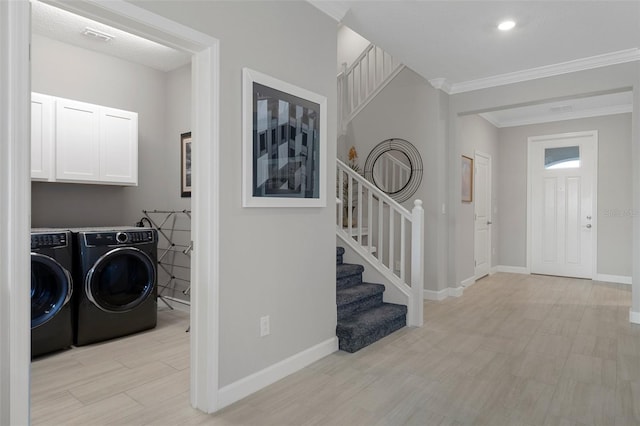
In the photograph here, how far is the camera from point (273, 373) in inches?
102

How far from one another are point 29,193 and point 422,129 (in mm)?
4299

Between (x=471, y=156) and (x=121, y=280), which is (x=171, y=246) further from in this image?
(x=471, y=156)

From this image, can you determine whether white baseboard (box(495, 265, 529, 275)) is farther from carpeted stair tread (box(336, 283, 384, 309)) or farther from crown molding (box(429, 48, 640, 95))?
carpeted stair tread (box(336, 283, 384, 309))

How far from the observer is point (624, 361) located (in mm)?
2967

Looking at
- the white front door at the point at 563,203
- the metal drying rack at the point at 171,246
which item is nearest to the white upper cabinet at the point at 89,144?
the metal drying rack at the point at 171,246

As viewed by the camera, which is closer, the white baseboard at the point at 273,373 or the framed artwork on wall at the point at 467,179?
the white baseboard at the point at 273,373

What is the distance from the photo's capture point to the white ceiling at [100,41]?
3.31 metres

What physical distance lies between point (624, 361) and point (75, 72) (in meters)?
5.30

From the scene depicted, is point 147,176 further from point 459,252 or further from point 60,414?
point 459,252

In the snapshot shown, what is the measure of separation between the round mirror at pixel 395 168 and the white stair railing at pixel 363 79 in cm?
65

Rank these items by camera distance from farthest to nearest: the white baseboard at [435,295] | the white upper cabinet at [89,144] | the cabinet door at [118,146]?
the white baseboard at [435,295], the cabinet door at [118,146], the white upper cabinet at [89,144]

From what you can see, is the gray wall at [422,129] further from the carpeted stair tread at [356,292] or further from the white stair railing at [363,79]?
the carpeted stair tread at [356,292]

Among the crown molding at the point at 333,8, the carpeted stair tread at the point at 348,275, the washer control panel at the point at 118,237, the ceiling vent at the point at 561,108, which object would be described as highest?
the ceiling vent at the point at 561,108

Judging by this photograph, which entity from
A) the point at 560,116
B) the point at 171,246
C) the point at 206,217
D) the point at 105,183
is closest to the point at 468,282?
the point at 560,116
